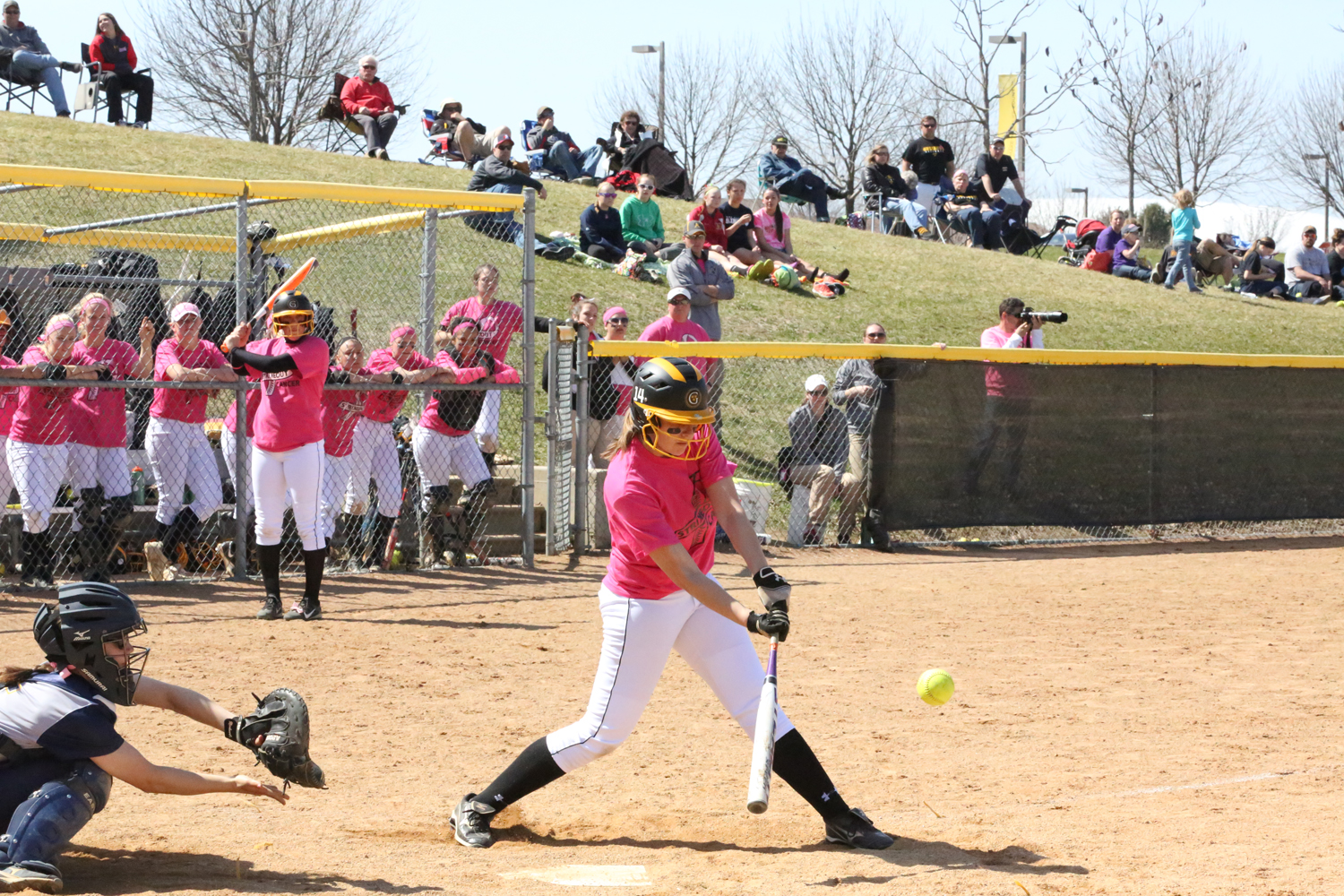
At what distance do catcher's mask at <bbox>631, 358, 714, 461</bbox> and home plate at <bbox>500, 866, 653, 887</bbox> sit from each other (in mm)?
1304

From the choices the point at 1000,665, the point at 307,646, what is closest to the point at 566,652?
the point at 307,646

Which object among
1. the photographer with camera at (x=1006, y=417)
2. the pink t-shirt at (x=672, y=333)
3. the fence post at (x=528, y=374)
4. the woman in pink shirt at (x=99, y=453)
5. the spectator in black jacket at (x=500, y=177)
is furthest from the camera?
the spectator in black jacket at (x=500, y=177)

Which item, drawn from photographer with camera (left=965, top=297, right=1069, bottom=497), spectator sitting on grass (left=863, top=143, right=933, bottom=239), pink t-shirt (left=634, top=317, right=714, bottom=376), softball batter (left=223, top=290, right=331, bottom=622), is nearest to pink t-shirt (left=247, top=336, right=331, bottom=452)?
softball batter (left=223, top=290, right=331, bottom=622)

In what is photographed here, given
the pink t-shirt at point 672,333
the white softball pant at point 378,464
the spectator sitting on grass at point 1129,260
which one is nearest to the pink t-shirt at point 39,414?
the white softball pant at point 378,464

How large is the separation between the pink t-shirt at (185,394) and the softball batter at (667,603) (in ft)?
19.1

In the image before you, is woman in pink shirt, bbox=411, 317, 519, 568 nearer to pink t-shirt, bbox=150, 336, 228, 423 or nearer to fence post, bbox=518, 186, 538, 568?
fence post, bbox=518, 186, 538, 568

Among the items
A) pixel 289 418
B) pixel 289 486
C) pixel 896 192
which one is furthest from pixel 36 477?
pixel 896 192

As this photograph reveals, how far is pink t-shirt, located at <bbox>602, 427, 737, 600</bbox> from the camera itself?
4.47 meters

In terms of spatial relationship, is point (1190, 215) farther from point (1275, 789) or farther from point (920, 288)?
point (1275, 789)

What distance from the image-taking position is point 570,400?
11.8 meters

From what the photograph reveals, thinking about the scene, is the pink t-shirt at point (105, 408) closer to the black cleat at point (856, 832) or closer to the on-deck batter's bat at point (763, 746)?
the on-deck batter's bat at point (763, 746)

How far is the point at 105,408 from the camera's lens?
9.74m

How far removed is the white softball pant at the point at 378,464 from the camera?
34.8 feet

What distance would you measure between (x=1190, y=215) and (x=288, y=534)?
55.4 feet
